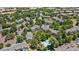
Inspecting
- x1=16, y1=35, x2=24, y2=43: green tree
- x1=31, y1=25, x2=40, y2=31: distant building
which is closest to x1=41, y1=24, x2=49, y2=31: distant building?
x1=31, y1=25, x2=40, y2=31: distant building

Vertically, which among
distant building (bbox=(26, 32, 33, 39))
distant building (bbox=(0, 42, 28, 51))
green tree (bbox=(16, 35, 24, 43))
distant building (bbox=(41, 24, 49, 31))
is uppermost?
distant building (bbox=(41, 24, 49, 31))

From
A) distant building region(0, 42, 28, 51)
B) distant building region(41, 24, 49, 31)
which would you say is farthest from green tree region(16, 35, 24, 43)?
distant building region(41, 24, 49, 31)

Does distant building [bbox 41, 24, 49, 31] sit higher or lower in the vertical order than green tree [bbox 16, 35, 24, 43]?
higher

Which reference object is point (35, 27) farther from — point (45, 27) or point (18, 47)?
point (18, 47)

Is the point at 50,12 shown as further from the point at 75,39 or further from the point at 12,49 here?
the point at 12,49

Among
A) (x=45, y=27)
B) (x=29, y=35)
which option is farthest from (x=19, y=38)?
(x=45, y=27)

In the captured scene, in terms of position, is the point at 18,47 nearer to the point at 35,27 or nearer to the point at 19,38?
the point at 19,38

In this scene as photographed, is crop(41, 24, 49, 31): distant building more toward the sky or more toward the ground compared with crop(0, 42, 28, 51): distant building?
more toward the sky

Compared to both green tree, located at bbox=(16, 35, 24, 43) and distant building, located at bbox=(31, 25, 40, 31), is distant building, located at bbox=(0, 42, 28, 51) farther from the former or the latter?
distant building, located at bbox=(31, 25, 40, 31)

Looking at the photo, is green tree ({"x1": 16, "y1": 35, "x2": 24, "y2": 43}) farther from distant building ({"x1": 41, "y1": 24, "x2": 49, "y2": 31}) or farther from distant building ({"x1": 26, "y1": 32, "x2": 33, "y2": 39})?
distant building ({"x1": 41, "y1": 24, "x2": 49, "y2": 31})

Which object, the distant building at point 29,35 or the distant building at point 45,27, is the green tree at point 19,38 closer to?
the distant building at point 29,35

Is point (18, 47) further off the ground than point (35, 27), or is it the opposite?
point (35, 27)
